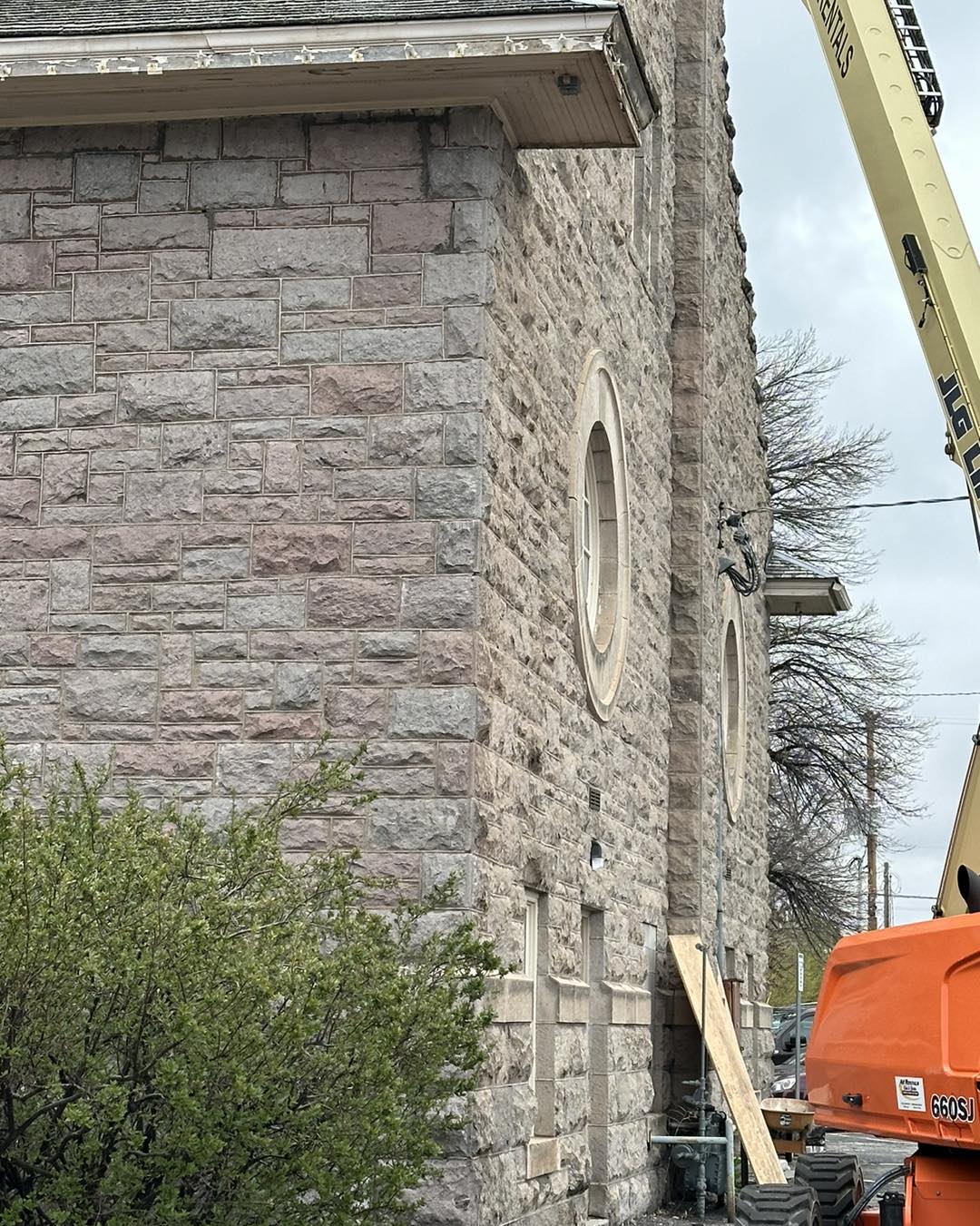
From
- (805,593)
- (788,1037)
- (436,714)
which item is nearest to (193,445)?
(436,714)

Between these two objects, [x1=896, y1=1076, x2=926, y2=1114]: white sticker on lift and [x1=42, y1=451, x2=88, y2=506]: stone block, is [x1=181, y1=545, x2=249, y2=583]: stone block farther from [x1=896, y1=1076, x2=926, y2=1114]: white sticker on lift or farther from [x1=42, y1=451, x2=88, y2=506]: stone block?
[x1=896, y1=1076, x2=926, y2=1114]: white sticker on lift

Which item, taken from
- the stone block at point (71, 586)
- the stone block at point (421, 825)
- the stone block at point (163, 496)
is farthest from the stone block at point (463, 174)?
the stone block at point (421, 825)

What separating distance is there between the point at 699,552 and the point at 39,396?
7.86 meters

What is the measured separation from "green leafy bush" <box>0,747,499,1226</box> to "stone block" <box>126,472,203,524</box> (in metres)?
2.31

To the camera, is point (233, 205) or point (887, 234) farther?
point (887, 234)

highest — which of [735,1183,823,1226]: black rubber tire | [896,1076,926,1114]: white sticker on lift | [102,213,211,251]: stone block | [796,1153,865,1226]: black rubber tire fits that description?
[102,213,211,251]: stone block

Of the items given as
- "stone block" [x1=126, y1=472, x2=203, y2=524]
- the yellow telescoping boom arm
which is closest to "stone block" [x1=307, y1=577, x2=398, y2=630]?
"stone block" [x1=126, y1=472, x2=203, y2=524]

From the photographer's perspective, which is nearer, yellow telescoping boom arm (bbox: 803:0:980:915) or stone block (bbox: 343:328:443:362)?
stone block (bbox: 343:328:443:362)

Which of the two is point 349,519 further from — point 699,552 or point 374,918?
point 699,552

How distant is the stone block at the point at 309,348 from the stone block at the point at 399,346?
3.6 inches

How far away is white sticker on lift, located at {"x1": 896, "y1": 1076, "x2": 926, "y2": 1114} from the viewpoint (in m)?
7.18

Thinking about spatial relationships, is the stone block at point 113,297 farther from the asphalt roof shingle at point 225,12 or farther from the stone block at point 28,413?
the asphalt roof shingle at point 225,12

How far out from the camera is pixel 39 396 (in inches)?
387

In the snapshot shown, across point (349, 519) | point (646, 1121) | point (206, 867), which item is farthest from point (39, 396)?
point (646, 1121)
